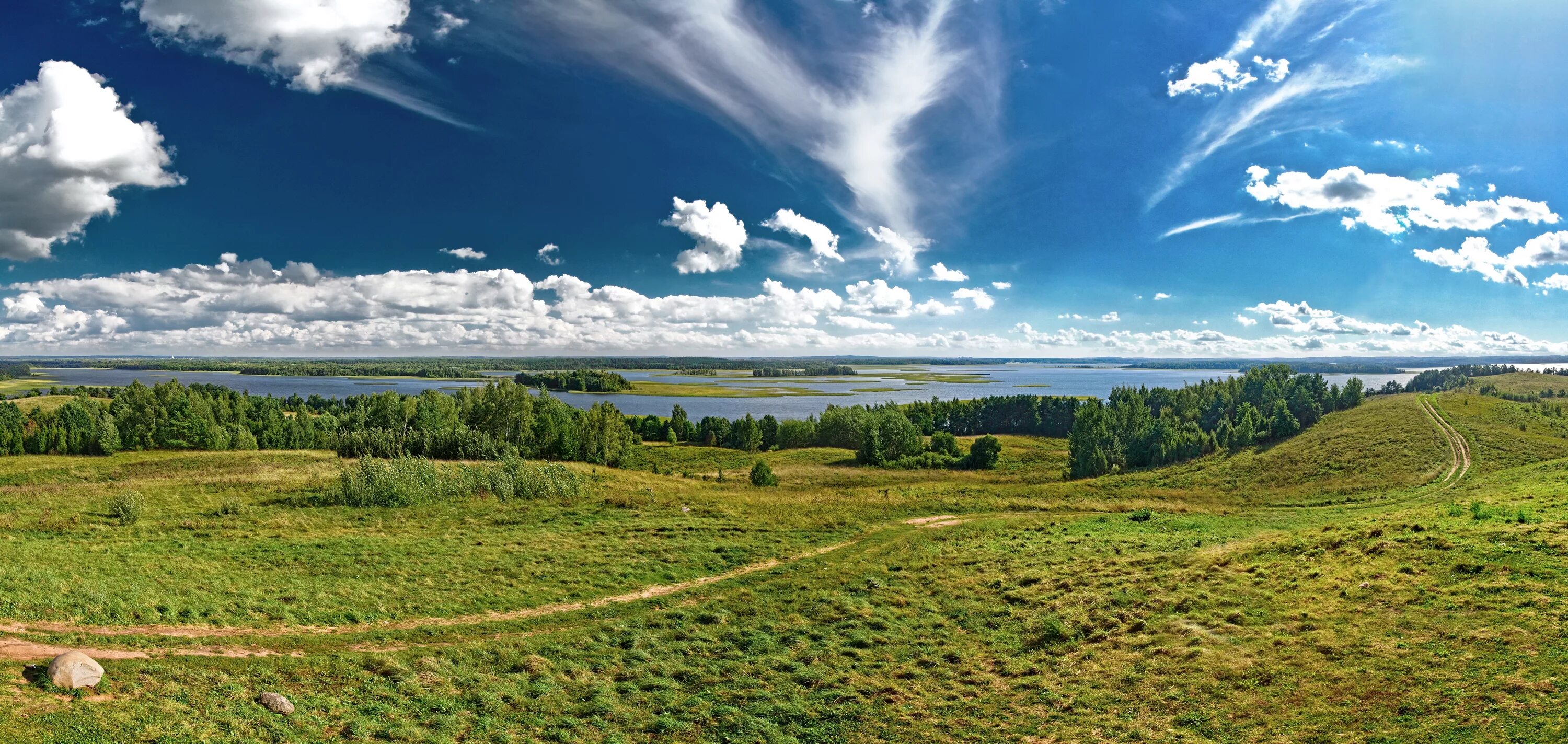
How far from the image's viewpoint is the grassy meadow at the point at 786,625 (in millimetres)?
10789

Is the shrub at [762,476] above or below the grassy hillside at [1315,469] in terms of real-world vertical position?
below

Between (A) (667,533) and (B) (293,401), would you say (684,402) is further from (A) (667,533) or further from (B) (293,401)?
(A) (667,533)

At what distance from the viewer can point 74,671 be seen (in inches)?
420

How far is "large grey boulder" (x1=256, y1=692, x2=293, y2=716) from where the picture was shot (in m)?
10.9

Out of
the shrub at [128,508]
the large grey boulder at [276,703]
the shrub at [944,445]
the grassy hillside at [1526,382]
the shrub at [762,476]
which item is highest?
the grassy hillside at [1526,382]

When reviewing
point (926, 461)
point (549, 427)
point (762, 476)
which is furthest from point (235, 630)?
point (926, 461)

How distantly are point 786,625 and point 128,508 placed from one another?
30.4 meters

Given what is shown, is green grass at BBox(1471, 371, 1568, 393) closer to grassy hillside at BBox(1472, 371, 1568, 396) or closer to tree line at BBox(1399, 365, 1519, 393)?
grassy hillside at BBox(1472, 371, 1568, 396)

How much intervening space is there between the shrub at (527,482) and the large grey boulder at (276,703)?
2597 cm

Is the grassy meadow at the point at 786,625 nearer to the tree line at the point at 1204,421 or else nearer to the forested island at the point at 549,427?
the forested island at the point at 549,427

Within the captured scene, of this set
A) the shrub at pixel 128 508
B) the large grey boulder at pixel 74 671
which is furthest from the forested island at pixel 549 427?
the large grey boulder at pixel 74 671

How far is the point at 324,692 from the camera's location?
11914mm

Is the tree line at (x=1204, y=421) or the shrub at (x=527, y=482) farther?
the tree line at (x=1204, y=421)

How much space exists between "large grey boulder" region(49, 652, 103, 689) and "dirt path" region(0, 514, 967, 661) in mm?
1301
